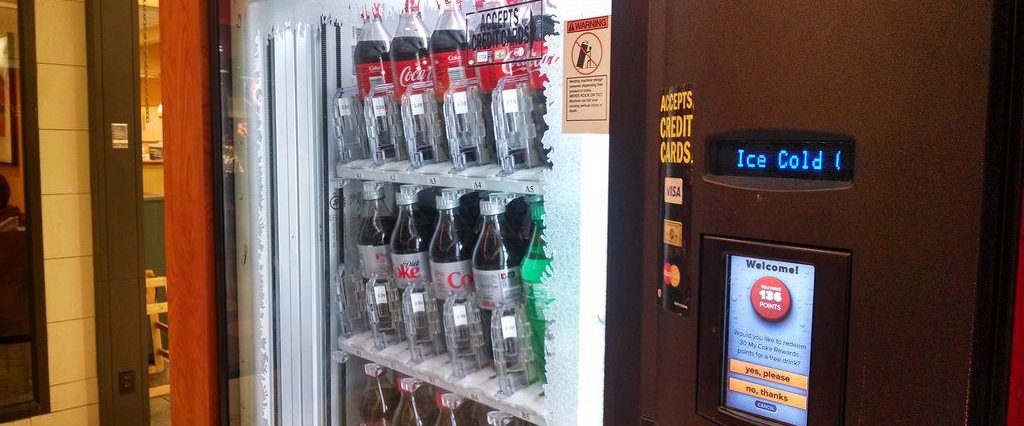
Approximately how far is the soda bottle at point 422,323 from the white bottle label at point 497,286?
0.18 metres

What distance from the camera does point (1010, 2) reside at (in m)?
0.64

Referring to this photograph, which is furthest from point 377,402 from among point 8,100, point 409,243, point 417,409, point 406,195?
point 8,100

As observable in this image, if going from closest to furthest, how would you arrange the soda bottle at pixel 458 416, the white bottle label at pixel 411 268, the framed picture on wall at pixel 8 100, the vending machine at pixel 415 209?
the vending machine at pixel 415 209 < the white bottle label at pixel 411 268 < the soda bottle at pixel 458 416 < the framed picture on wall at pixel 8 100

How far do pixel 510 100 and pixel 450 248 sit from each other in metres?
0.42

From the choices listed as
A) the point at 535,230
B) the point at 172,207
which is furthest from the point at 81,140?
the point at 535,230

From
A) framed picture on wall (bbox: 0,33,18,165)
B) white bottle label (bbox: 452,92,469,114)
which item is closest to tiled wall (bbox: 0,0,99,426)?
framed picture on wall (bbox: 0,33,18,165)

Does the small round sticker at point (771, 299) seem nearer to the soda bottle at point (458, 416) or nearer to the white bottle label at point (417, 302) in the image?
the white bottle label at point (417, 302)

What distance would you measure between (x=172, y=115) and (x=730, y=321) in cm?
169

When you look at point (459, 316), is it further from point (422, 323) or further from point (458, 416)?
point (458, 416)

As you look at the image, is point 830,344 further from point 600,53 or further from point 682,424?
point 600,53

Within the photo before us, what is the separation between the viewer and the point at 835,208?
2.45ft

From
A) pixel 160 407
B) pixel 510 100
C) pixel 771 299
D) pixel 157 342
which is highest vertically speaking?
pixel 510 100

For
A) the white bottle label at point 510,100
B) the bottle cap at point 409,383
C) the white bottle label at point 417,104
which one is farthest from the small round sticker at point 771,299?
the bottle cap at point 409,383

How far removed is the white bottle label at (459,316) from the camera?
1.62m
